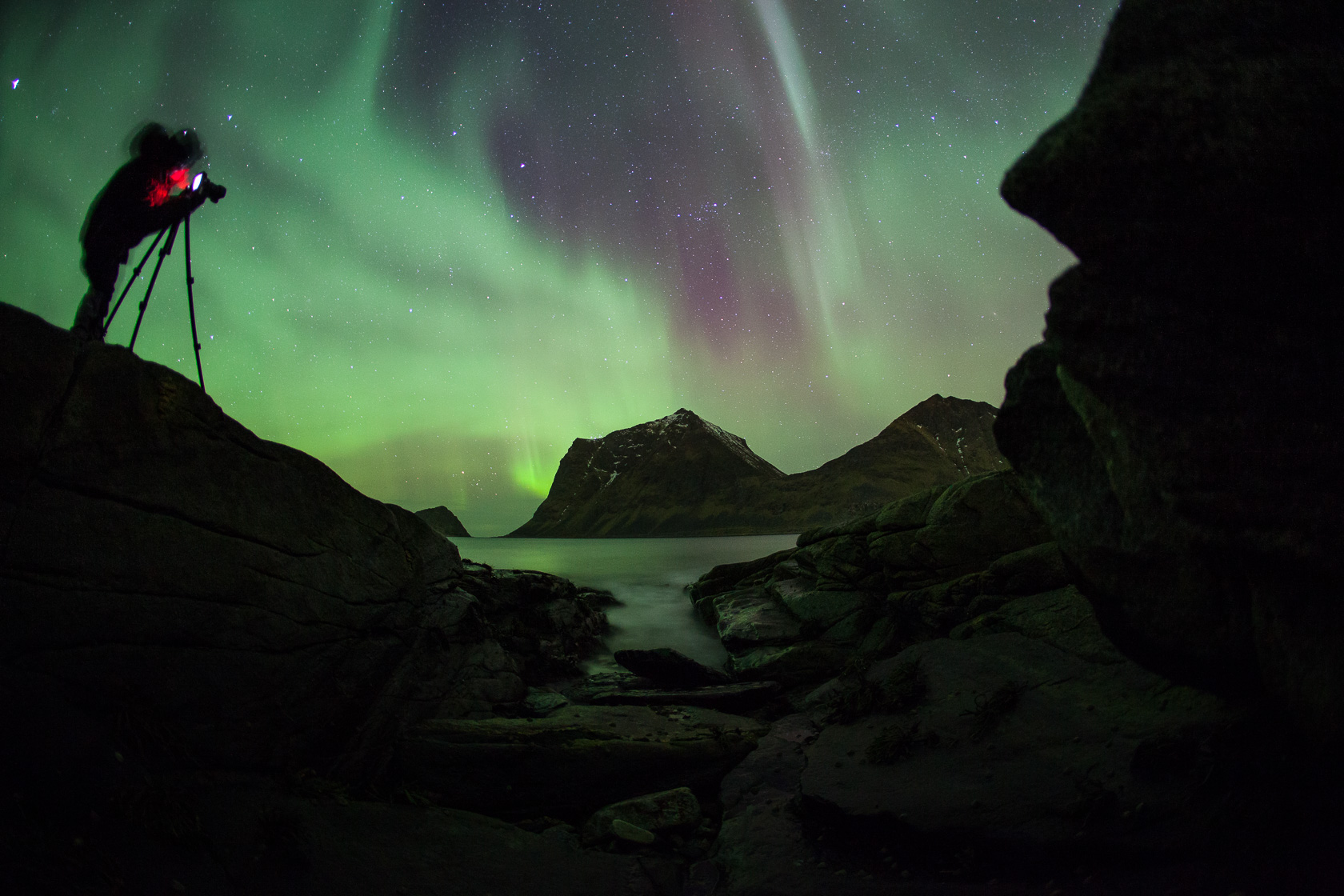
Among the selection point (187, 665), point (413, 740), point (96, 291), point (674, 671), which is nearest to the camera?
point (187, 665)

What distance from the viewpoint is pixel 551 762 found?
762cm

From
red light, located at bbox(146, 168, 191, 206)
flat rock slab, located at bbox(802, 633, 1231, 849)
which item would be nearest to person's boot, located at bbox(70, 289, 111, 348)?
red light, located at bbox(146, 168, 191, 206)

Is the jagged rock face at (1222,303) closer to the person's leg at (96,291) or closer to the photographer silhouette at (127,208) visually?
the photographer silhouette at (127,208)

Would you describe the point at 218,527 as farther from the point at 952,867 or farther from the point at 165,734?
the point at 952,867

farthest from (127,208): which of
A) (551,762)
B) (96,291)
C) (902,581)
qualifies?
(902,581)

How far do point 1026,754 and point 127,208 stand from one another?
45.8 feet

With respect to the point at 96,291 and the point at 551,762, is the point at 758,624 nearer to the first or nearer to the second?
the point at 551,762

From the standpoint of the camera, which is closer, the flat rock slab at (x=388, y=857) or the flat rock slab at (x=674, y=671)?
the flat rock slab at (x=388, y=857)

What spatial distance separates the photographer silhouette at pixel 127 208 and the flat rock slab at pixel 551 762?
24.4 ft

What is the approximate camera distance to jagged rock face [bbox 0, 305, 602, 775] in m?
5.41

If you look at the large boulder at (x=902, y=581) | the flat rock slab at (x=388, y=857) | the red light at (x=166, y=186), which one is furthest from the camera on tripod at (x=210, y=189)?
the large boulder at (x=902, y=581)

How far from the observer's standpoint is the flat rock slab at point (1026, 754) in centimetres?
496

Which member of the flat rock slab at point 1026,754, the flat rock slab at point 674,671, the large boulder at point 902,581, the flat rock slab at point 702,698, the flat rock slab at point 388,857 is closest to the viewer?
the flat rock slab at point 388,857

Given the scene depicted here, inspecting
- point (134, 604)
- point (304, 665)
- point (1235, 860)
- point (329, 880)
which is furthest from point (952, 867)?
point (134, 604)
